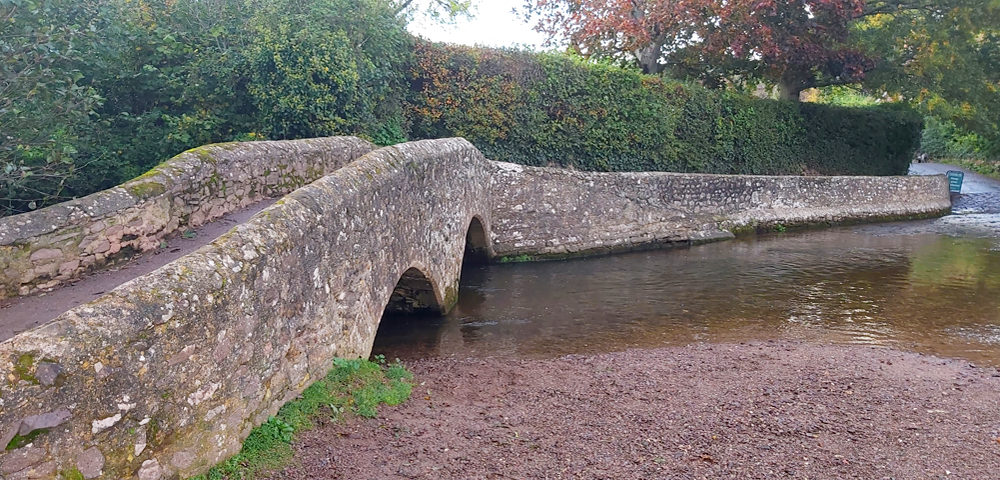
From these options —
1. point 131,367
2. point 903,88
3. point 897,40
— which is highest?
point 897,40

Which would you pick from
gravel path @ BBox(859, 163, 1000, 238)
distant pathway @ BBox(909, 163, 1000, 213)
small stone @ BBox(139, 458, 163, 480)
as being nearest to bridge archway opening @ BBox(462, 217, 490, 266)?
small stone @ BBox(139, 458, 163, 480)

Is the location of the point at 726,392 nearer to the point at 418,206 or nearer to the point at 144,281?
the point at 418,206

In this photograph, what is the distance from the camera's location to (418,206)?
849cm

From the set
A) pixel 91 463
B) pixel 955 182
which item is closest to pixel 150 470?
pixel 91 463

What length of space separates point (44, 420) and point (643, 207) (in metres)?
15.2

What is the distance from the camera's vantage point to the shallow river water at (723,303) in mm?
9180

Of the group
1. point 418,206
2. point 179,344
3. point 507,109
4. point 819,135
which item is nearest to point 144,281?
point 179,344

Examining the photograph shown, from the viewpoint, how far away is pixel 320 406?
5219mm

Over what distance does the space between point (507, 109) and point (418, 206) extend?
28.7 feet

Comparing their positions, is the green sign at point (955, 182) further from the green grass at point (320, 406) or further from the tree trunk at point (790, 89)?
the green grass at point (320, 406)

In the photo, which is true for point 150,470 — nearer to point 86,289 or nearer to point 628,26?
point 86,289

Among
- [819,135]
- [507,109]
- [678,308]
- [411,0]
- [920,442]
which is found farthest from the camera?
[819,135]

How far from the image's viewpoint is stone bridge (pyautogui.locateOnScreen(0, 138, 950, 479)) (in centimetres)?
304

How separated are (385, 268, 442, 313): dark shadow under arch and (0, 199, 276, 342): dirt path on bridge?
9.79 ft
